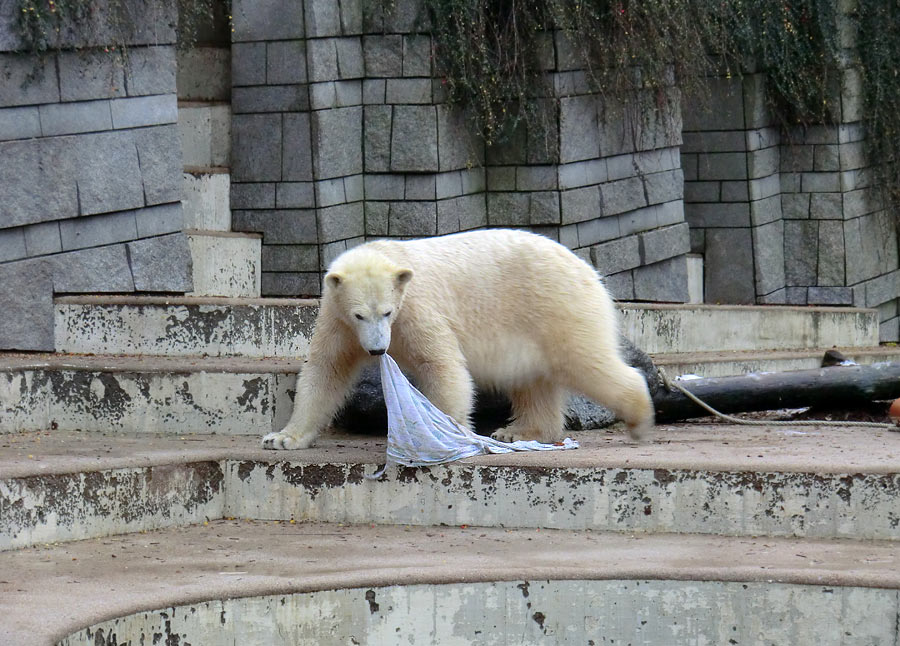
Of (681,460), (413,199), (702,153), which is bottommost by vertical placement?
(681,460)

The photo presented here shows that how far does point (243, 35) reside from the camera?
656cm

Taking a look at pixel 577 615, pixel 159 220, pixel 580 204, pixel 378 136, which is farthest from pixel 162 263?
pixel 577 615

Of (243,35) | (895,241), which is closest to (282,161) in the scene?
(243,35)

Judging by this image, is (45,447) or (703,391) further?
(703,391)

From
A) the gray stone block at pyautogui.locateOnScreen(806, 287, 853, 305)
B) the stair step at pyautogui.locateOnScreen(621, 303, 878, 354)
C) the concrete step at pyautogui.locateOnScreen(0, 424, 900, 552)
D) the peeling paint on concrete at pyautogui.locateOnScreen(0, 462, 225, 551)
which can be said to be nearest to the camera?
the peeling paint on concrete at pyautogui.locateOnScreen(0, 462, 225, 551)

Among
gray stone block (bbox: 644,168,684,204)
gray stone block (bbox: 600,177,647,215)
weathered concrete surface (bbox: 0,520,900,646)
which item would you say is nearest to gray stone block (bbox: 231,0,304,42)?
gray stone block (bbox: 600,177,647,215)

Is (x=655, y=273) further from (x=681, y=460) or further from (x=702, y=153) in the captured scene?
(x=681, y=460)

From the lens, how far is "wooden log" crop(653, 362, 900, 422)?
17.0 ft

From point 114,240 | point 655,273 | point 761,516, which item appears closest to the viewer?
point 761,516

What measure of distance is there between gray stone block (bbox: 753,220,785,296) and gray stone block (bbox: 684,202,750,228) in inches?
4.8

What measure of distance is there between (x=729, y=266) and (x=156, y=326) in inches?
181

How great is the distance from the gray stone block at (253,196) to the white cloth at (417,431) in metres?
2.52

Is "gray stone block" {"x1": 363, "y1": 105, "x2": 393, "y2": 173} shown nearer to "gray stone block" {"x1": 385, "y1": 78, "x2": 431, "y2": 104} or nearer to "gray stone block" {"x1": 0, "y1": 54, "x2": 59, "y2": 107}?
"gray stone block" {"x1": 385, "y1": 78, "x2": 431, "y2": 104}

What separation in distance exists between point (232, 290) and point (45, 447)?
208cm
